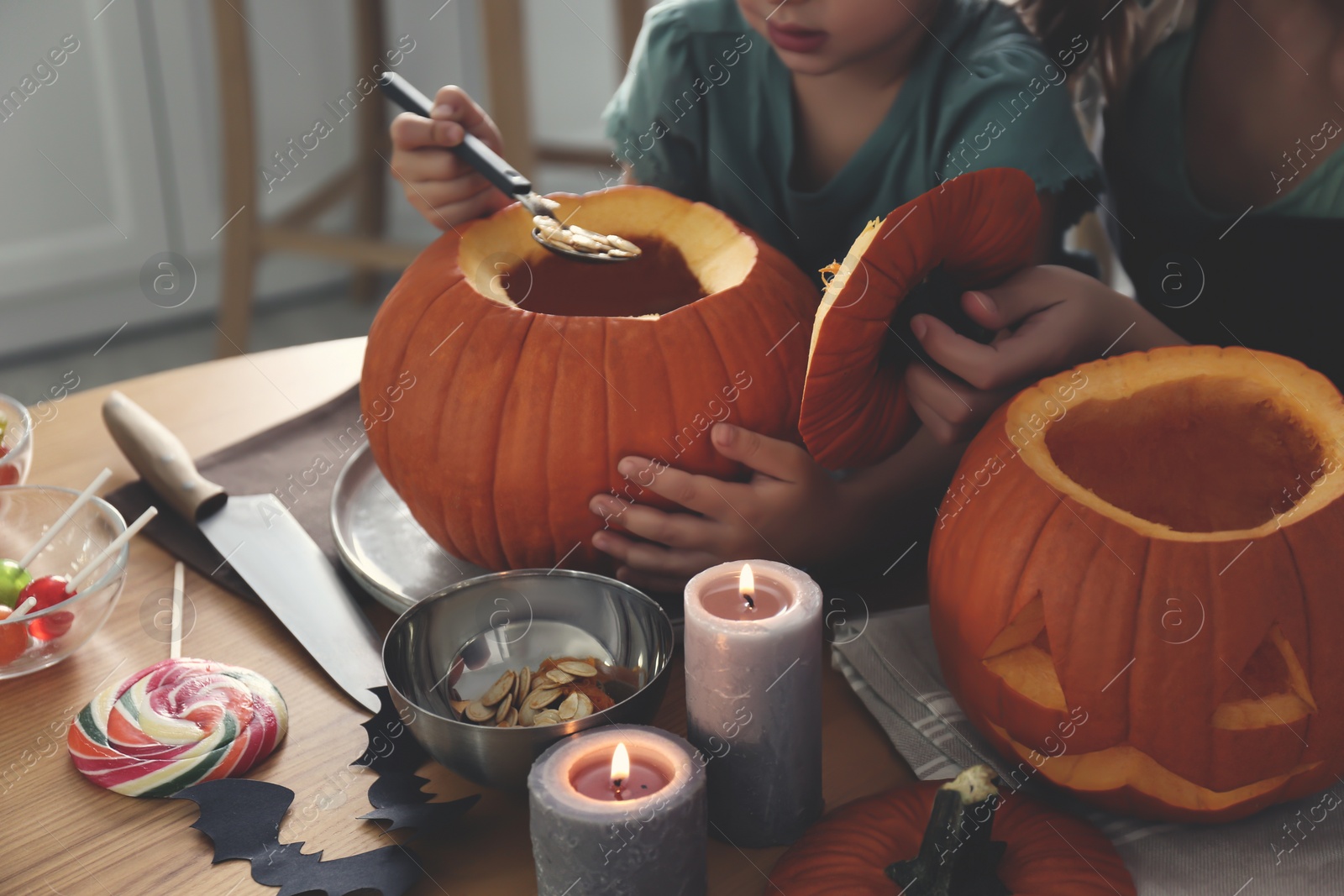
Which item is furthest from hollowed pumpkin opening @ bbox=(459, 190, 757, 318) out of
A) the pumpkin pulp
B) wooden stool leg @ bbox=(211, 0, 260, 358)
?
wooden stool leg @ bbox=(211, 0, 260, 358)

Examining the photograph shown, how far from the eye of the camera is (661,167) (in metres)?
1.19

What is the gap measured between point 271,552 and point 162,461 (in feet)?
0.49

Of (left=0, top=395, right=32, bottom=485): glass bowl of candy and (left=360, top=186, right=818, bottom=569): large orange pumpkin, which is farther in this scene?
(left=0, top=395, right=32, bottom=485): glass bowl of candy

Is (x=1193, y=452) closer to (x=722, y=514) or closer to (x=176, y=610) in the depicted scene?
(x=722, y=514)

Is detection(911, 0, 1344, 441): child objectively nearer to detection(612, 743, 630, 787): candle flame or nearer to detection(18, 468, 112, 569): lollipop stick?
detection(612, 743, 630, 787): candle flame

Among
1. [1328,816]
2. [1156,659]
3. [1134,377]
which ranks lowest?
[1328,816]

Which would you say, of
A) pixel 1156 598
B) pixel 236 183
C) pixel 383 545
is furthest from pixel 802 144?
pixel 236 183

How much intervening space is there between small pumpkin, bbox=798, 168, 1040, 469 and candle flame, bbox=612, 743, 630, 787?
9.2 inches

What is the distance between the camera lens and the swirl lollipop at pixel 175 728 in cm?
65

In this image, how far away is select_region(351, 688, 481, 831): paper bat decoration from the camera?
61 cm

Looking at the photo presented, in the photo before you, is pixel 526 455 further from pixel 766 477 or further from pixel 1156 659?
pixel 1156 659

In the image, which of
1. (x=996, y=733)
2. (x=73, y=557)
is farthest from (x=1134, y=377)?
(x=73, y=557)

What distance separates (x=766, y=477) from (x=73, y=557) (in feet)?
1.72

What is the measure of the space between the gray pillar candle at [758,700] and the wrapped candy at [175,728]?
0.27 meters
